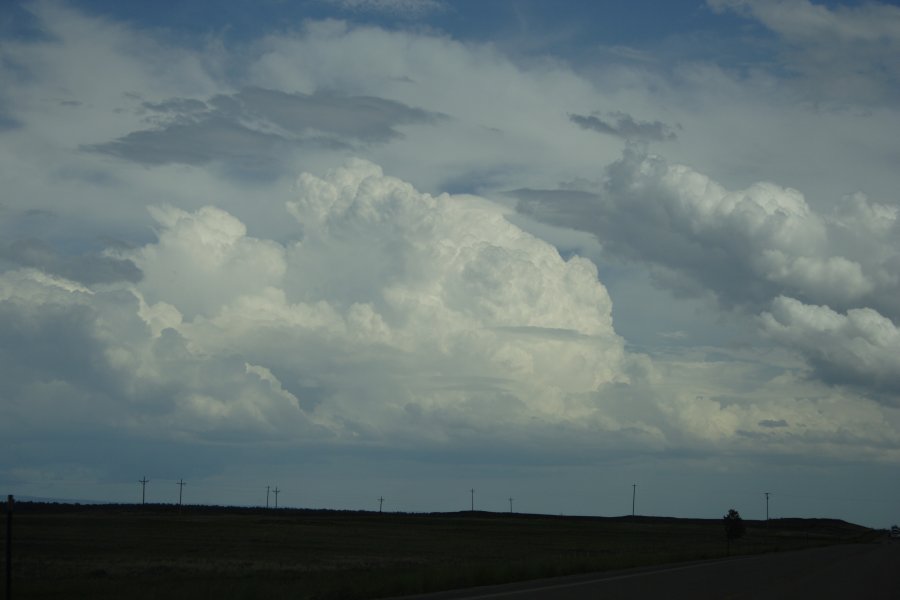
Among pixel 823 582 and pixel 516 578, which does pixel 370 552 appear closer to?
pixel 516 578

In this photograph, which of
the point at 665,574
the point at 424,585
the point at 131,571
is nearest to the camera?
the point at 424,585

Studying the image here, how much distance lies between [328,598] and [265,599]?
1580 mm

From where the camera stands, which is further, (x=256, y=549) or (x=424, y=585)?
(x=256, y=549)

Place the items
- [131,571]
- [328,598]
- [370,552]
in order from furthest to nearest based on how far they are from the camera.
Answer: [370,552] < [131,571] < [328,598]

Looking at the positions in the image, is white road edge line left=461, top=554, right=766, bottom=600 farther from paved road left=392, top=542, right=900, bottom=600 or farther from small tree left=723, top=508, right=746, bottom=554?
small tree left=723, top=508, right=746, bottom=554

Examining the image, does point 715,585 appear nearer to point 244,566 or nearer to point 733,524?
point 244,566

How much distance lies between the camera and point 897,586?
32.4 metres

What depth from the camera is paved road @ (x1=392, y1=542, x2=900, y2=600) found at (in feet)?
88.2

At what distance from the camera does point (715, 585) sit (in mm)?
31203

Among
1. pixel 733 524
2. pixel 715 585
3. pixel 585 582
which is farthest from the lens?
pixel 733 524

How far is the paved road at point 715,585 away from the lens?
88.2ft

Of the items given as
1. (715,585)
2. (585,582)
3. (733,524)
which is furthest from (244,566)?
(733,524)

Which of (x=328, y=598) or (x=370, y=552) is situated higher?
(x=328, y=598)

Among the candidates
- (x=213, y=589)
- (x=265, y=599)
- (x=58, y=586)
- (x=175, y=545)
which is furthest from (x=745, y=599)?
(x=175, y=545)
